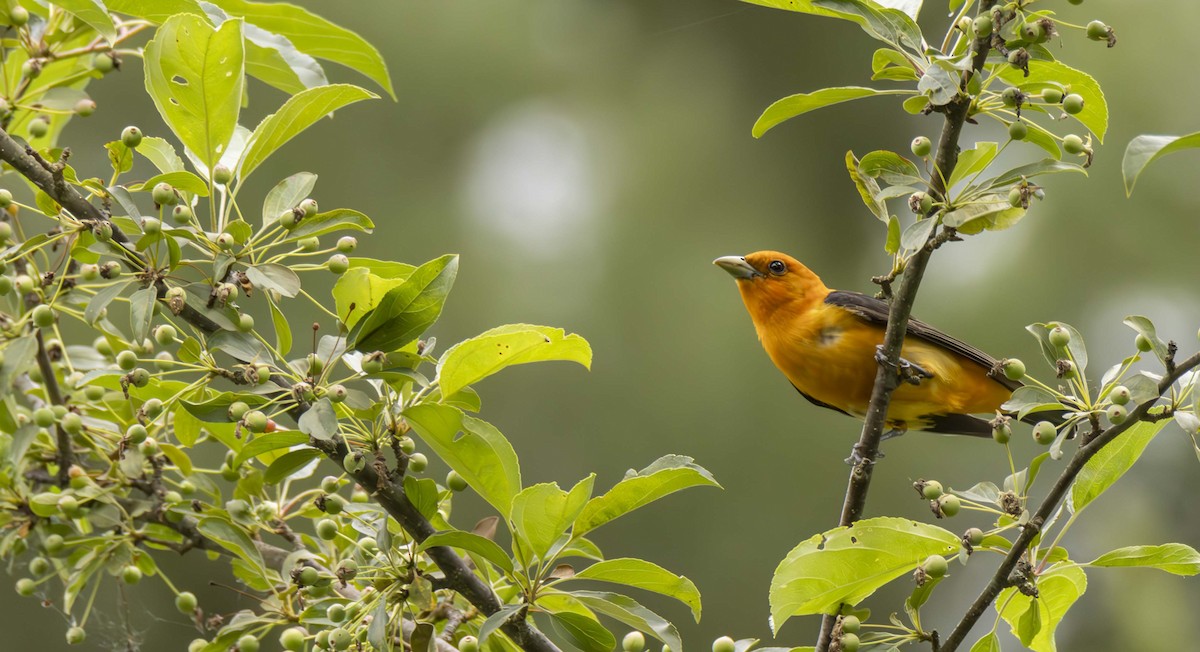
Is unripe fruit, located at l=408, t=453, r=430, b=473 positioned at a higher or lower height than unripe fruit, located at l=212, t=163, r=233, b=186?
lower

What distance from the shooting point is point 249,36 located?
8.50 feet

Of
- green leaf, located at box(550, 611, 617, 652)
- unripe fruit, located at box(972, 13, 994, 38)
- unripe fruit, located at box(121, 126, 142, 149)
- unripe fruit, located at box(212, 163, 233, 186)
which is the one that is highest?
unripe fruit, located at box(972, 13, 994, 38)

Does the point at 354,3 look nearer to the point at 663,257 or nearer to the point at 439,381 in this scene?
the point at 663,257

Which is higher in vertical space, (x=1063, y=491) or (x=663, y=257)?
(x=1063, y=491)

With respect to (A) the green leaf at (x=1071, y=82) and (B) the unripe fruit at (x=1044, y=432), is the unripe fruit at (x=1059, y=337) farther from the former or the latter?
(A) the green leaf at (x=1071, y=82)

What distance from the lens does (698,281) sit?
8.02m

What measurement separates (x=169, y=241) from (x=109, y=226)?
0.12m

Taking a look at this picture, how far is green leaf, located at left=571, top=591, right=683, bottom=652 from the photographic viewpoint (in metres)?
2.11

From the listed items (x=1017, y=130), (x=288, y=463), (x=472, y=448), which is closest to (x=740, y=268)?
(x=1017, y=130)

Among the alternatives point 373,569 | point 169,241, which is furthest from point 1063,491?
point 169,241

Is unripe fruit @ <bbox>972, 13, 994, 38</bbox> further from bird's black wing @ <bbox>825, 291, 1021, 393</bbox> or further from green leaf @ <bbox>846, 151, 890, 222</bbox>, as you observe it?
bird's black wing @ <bbox>825, 291, 1021, 393</bbox>

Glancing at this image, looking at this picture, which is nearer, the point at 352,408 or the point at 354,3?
the point at 352,408

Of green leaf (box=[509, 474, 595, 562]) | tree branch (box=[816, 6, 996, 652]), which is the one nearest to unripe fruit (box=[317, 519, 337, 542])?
green leaf (box=[509, 474, 595, 562])

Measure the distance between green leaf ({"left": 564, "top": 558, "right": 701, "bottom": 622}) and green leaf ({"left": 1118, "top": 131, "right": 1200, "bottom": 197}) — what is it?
103cm
